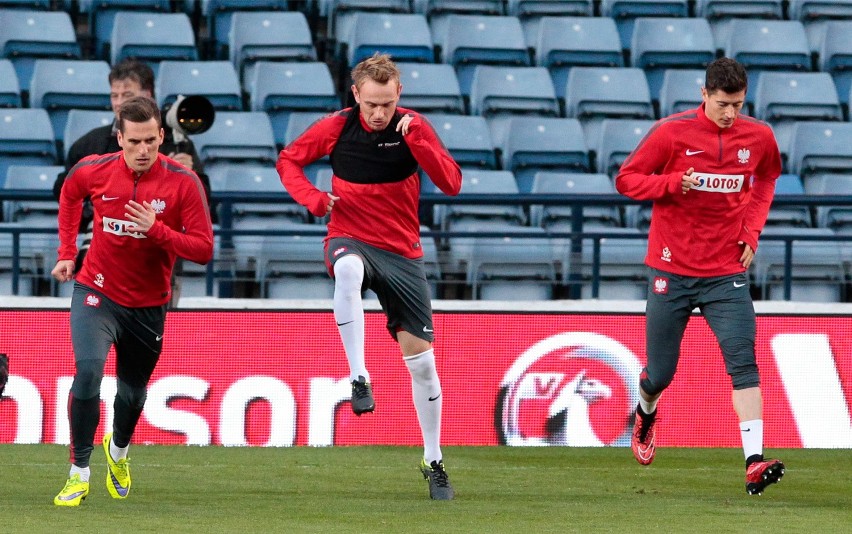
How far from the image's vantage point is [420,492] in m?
7.98

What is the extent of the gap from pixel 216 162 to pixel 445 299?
112 inches

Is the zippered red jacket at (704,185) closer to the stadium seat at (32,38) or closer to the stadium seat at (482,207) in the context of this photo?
the stadium seat at (482,207)

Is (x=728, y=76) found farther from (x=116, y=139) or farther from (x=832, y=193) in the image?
(x=832, y=193)

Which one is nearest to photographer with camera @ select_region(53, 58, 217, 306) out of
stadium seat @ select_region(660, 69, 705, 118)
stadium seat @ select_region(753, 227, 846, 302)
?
stadium seat @ select_region(753, 227, 846, 302)

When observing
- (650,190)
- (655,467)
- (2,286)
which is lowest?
(655,467)

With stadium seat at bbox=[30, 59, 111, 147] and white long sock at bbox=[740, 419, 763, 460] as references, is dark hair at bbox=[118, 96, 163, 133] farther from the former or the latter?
stadium seat at bbox=[30, 59, 111, 147]

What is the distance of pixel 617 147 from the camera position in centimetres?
1388

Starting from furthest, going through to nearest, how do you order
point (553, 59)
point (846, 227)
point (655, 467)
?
1. point (553, 59)
2. point (846, 227)
3. point (655, 467)

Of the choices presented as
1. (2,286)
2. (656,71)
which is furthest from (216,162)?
(656,71)

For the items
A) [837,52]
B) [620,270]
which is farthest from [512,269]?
[837,52]

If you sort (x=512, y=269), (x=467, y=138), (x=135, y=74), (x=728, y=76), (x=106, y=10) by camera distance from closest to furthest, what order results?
(x=728, y=76)
(x=135, y=74)
(x=512, y=269)
(x=467, y=138)
(x=106, y=10)

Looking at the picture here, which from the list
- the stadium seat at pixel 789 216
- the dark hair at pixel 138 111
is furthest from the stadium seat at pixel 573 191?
the dark hair at pixel 138 111

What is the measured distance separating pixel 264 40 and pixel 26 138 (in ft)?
9.31

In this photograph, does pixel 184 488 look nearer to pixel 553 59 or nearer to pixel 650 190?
pixel 650 190
